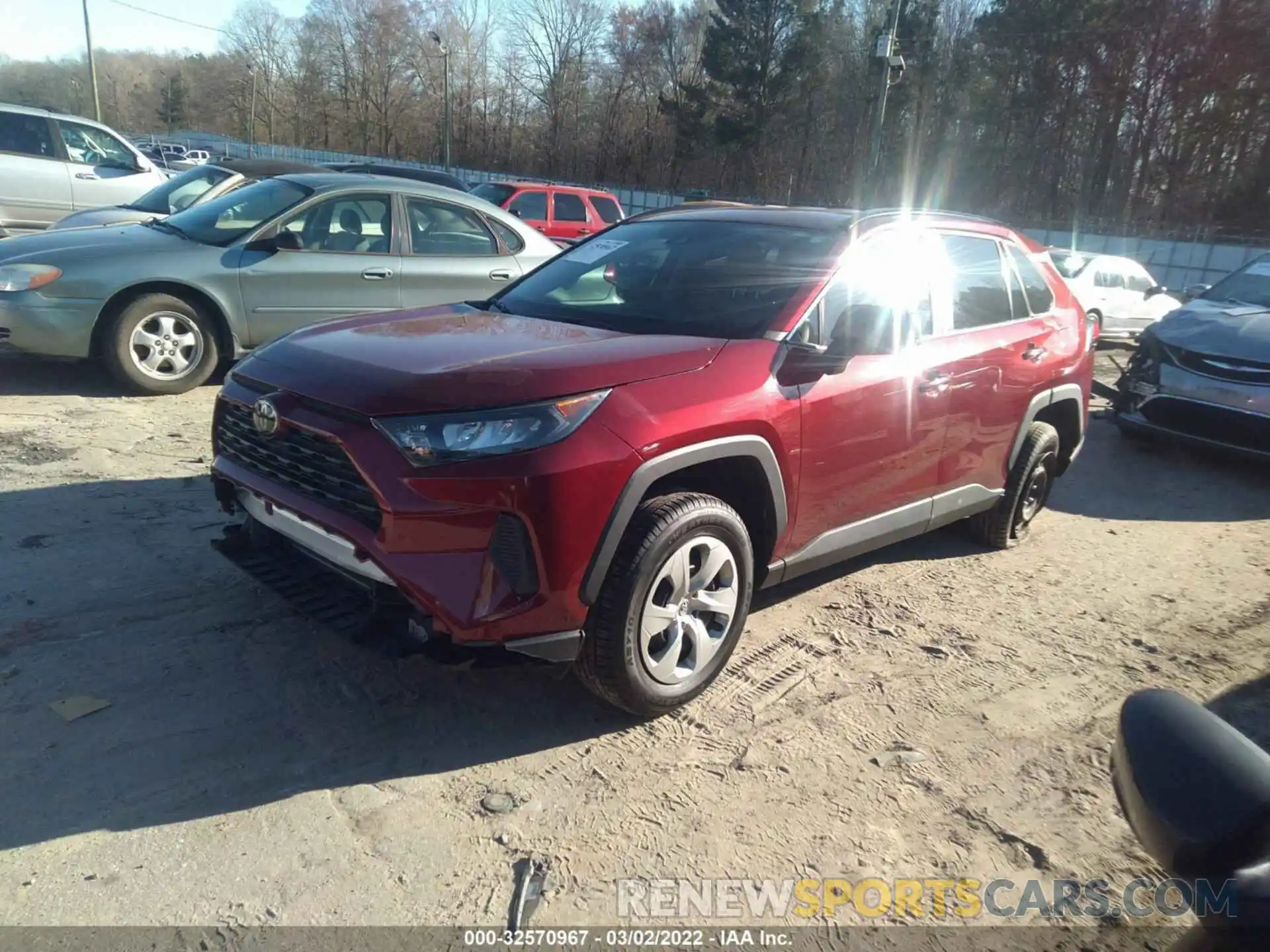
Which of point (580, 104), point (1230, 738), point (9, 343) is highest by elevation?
A: point (580, 104)

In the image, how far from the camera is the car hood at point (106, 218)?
8023mm

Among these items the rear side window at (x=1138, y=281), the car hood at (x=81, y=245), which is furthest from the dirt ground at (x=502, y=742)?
the rear side window at (x=1138, y=281)

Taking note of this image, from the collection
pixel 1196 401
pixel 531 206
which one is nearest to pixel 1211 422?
pixel 1196 401

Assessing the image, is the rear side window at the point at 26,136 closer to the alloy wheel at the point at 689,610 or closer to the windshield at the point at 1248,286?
the alloy wheel at the point at 689,610

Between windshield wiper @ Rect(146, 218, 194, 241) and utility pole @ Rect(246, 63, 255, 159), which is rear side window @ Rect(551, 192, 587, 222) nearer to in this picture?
windshield wiper @ Rect(146, 218, 194, 241)

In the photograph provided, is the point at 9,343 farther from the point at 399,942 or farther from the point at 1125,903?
the point at 1125,903

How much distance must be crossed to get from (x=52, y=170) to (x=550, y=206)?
6.88 metres

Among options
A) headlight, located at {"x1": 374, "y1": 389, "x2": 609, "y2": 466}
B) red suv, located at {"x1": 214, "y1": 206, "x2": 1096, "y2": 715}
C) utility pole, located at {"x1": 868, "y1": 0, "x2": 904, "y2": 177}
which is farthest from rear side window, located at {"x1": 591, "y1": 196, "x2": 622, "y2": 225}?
headlight, located at {"x1": 374, "y1": 389, "x2": 609, "y2": 466}

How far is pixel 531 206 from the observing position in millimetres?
14773

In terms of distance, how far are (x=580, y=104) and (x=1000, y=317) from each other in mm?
58138

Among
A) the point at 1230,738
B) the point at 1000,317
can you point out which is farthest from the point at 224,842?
the point at 1000,317

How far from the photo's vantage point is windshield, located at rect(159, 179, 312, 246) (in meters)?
6.79

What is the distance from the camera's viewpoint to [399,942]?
7.32 feet

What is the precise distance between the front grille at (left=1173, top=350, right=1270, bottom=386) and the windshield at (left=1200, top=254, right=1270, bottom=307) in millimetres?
1150
